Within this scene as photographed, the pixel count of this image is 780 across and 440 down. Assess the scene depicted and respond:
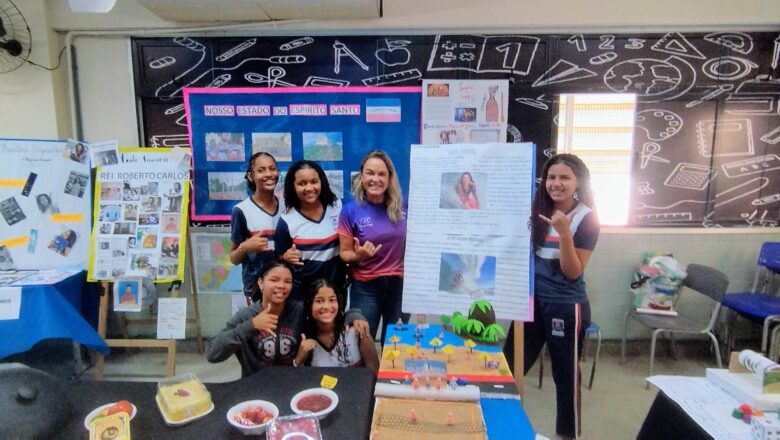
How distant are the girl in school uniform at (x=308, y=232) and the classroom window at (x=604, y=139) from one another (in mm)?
1916

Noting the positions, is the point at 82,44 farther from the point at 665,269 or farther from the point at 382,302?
the point at 665,269

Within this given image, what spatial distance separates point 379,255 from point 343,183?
116cm

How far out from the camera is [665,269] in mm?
2859

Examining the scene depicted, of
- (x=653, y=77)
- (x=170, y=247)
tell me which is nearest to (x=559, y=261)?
(x=653, y=77)

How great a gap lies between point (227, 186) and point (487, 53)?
2.08 metres

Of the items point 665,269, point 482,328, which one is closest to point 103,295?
point 482,328

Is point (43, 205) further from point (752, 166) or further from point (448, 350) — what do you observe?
point (752, 166)

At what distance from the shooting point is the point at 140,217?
8.55 feet

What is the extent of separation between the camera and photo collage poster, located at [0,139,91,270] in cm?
262

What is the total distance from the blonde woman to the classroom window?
166 cm

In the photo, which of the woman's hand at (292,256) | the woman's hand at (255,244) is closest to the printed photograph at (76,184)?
the woman's hand at (255,244)

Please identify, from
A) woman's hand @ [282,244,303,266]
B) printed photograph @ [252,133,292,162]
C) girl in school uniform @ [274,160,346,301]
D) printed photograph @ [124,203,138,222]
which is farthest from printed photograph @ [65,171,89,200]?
woman's hand @ [282,244,303,266]

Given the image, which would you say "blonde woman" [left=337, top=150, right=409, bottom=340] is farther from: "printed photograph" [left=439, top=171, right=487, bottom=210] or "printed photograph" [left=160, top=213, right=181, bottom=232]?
"printed photograph" [left=160, top=213, right=181, bottom=232]

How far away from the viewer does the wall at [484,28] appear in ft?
9.52
